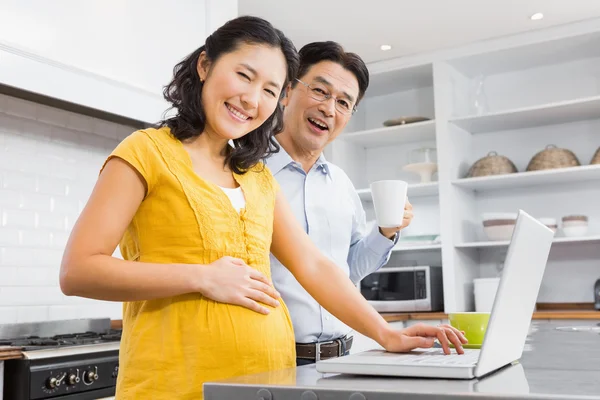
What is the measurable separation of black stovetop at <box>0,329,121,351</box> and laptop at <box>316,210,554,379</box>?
1558 millimetres

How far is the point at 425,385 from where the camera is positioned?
69 centimetres

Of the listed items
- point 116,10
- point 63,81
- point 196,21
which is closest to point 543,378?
point 63,81

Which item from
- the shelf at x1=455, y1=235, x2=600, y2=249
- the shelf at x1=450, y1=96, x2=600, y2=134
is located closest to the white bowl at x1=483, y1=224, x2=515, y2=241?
the shelf at x1=455, y1=235, x2=600, y2=249

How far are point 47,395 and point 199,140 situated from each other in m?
1.23

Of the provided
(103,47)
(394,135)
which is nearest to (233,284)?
(103,47)

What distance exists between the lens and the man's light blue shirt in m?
1.64

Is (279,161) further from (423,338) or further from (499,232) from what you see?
(499,232)

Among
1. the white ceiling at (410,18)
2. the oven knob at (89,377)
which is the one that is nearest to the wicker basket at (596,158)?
the white ceiling at (410,18)

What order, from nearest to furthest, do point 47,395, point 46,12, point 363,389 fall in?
point 363,389 < point 47,395 < point 46,12

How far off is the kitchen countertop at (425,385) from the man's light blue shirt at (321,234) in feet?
2.44

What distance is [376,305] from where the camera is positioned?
4293 mm

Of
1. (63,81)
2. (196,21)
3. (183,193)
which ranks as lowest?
(183,193)

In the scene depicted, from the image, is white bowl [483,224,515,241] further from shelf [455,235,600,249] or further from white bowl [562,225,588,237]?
white bowl [562,225,588,237]

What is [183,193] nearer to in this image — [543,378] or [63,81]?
[543,378]
